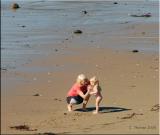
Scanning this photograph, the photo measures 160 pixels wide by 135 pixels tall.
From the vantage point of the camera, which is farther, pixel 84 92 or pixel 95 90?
pixel 84 92

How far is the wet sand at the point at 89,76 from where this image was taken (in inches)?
324

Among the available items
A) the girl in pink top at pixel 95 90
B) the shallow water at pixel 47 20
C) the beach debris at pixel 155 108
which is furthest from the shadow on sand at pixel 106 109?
the shallow water at pixel 47 20

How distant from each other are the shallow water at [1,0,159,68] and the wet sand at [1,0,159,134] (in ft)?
1.80

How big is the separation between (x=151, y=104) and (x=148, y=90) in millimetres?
1042

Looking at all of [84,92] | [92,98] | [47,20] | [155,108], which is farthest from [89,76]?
[47,20]

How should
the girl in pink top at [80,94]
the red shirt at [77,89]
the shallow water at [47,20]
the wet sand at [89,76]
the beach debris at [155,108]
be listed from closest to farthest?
the wet sand at [89,76] < the beach debris at [155,108] < the girl in pink top at [80,94] < the red shirt at [77,89] < the shallow water at [47,20]

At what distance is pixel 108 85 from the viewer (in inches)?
430

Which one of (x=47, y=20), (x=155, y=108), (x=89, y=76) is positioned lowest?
(x=155, y=108)

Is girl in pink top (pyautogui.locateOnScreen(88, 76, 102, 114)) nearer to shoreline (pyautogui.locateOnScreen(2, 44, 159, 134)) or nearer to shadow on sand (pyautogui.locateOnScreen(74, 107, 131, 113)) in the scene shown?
shadow on sand (pyautogui.locateOnScreen(74, 107, 131, 113))

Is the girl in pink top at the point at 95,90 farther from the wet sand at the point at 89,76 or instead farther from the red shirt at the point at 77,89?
the wet sand at the point at 89,76

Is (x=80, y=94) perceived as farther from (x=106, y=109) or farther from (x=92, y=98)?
(x=92, y=98)

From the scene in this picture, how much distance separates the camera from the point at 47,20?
22578 millimetres

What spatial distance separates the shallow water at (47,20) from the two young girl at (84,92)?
3.35m

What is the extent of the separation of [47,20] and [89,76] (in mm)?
11146
